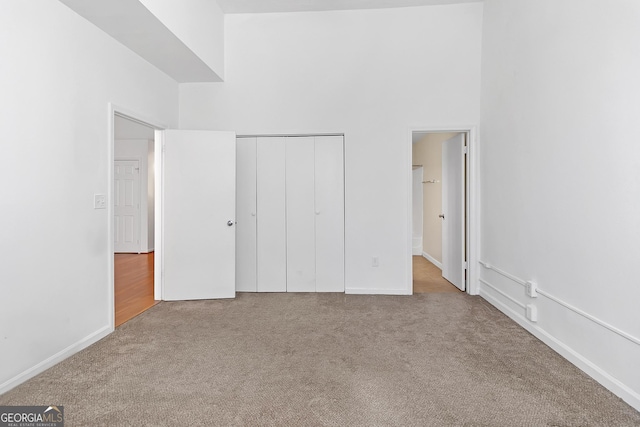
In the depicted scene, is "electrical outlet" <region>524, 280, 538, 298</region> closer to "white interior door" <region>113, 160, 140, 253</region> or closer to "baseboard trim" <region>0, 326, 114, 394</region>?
"baseboard trim" <region>0, 326, 114, 394</region>

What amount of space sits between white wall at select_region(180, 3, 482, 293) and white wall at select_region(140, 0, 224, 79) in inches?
9.0

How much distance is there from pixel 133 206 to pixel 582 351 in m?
7.51

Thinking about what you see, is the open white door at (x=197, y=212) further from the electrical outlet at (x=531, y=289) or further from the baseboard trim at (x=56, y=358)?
the electrical outlet at (x=531, y=289)

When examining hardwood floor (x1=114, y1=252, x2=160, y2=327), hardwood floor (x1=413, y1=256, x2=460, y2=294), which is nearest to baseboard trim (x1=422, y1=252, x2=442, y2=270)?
hardwood floor (x1=413, y1=256, x2=460, y2=294)

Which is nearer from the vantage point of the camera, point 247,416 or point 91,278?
point 247,416

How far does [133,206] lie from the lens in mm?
7293

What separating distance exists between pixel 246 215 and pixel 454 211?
8.63 ft

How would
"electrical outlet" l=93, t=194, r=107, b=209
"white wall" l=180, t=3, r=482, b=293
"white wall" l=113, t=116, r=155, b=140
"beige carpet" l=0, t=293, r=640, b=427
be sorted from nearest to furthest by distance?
"beige carpet" l=0, t=293, r=640, b=427, "electrical outlet" l=93, t=194, r=107, b=209, "white wall" l=180, t=3, r=482, b=293, "white wall" l=113, t=116, r=155, b=140

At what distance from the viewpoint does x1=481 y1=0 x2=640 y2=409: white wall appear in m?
2.00

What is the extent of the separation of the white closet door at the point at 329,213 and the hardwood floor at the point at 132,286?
6.34 ft

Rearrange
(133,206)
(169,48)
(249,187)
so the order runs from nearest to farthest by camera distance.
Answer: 1. (169,48)
2. (249,187)
3. (133,206)

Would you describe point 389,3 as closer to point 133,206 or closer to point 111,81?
point 111,81

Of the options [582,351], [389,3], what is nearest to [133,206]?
[389,3]

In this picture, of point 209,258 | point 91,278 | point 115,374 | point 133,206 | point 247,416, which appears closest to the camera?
point 247,416
